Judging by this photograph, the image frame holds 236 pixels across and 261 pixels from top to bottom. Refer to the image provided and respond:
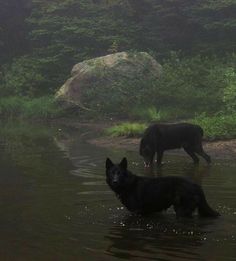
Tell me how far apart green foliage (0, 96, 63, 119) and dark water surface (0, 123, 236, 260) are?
15679mm

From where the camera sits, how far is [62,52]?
38.2 m

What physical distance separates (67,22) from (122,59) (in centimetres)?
1022

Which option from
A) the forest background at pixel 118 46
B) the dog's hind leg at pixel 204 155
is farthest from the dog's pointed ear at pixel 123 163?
the forest background at pixel 118 46

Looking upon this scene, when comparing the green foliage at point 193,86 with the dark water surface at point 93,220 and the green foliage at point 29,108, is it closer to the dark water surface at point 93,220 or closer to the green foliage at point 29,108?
the green foliage at point 29,108

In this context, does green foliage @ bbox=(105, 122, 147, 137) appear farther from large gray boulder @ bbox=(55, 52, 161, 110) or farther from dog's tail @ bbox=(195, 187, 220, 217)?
dog's tail @ bbox=(195, 187, 220, 217)

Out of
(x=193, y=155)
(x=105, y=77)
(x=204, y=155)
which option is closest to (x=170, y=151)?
(x=193, y=155)

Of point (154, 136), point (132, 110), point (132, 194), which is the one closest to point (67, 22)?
point (132, 110)

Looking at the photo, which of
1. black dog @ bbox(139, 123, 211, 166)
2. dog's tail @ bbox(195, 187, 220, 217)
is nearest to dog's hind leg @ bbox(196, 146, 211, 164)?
black dog @ bbox(139, 123, 211, 166)

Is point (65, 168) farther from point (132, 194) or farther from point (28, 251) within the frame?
point (28, 251)

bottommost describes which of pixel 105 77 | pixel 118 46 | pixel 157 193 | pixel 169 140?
pixel 169 140

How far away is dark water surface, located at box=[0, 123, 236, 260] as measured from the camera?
7.51 m

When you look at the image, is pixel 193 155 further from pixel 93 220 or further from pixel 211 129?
pixel 93 220

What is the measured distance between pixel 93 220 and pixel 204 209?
68.9 inches

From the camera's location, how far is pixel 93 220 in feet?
30.1
